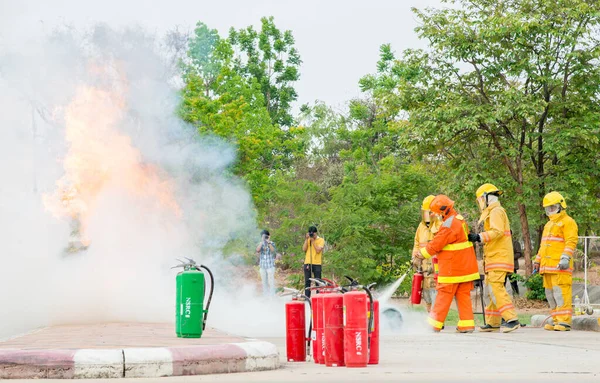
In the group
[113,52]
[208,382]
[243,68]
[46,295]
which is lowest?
[208,382]

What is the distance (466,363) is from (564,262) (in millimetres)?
5781

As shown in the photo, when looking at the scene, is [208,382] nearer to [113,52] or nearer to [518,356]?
[518,356]

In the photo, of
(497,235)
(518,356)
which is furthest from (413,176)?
(518,356)

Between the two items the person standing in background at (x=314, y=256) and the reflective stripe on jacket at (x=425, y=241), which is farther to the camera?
the person standing in background at (x=314, y=256)

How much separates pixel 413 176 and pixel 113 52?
34.6ft

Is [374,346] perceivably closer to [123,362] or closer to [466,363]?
[466,363]

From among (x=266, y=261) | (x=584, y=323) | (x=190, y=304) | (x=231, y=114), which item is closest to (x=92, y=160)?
(x=190, y=304)

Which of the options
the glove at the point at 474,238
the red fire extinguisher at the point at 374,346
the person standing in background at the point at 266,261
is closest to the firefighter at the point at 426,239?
the glove at the point at 474,238

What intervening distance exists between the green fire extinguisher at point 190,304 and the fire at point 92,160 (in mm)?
5071

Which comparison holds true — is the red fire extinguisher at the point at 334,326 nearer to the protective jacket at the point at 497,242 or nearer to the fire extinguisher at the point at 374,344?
the fire extinguisher at the point at 374,344

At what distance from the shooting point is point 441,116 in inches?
953

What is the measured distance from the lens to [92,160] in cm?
1541

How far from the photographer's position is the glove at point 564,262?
14.6m

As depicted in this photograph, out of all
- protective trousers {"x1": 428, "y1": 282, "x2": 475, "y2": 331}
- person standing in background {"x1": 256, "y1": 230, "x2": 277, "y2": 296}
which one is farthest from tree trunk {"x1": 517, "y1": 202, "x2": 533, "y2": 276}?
protective trousers {"x1": 428, "y1": 282, "x2": 475, "y2": 331}
